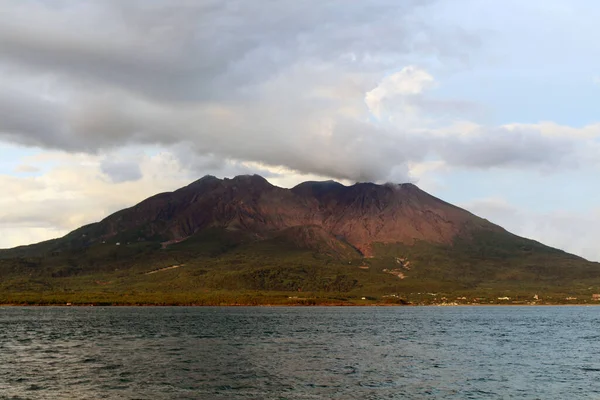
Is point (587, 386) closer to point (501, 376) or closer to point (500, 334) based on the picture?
point (501, 376)

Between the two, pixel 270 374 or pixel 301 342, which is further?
pixel 301 342

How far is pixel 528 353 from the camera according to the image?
101 m

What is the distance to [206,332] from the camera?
138000 mm

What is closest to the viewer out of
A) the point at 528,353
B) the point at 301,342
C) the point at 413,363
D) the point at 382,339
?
the point at 413,363

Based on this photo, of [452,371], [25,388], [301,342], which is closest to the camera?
[25,388]

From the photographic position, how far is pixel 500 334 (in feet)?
465

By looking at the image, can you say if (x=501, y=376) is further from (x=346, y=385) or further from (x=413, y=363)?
(x=346, y=385)

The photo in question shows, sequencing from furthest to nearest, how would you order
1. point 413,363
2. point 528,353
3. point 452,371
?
1. point 528,353
2. point 413,363
3. point 452,371

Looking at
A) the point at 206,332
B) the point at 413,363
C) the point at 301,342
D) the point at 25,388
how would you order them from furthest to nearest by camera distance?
the point at 206,332
the point at 301,342
the point at 413,363
the point at 25,388

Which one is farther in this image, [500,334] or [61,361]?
[500,334]

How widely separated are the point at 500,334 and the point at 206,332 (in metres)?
72.9

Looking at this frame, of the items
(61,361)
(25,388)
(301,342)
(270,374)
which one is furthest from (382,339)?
(25,388)

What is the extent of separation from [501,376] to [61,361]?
203ft

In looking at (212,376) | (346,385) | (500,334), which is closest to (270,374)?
(212,376)
